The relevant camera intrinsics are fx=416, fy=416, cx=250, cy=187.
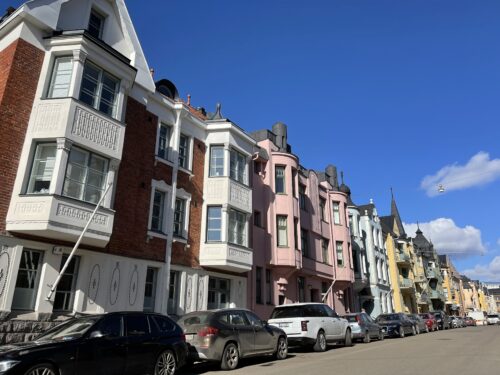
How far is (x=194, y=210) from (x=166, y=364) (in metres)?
10.2

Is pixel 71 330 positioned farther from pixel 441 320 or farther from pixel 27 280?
pixel 441 320

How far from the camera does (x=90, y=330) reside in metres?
8.14

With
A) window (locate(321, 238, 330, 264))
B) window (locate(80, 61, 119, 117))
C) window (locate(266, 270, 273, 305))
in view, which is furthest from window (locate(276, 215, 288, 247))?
window (locate(80, 61, 119, 117))

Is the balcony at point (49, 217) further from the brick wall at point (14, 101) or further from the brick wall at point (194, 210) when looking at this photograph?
the brick wall at point (194, 210)

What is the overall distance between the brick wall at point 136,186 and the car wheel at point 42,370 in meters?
7.55

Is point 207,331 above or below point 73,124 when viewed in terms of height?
below

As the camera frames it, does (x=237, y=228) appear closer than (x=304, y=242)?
Yes

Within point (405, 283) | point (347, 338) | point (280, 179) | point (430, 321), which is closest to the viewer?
point (347, 338)

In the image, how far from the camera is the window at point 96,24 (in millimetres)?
16256

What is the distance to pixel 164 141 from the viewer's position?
61.2 feet

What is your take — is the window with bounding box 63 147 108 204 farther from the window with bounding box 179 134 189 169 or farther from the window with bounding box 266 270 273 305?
the window with bounding box 266 270 273 305

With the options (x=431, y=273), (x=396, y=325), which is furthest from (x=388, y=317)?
(x=431, y=273)

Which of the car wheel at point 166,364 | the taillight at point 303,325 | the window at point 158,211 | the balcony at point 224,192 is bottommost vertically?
the car wheel at point 166,364

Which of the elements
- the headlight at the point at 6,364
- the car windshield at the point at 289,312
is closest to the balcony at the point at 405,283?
the car windshield at the point at 289,312
